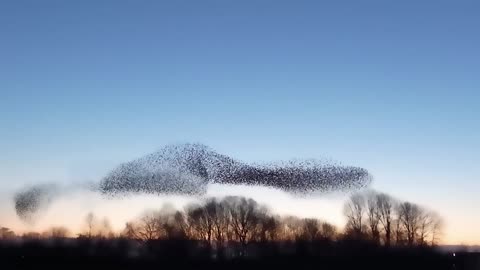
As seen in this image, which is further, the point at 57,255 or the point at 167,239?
the point at 167,239

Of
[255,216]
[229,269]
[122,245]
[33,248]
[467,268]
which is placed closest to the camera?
[229,269]

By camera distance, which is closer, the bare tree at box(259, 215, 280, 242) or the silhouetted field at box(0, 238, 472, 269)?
the silhouetted field at box(0, 238, 472, 269)

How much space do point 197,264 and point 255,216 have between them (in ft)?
160

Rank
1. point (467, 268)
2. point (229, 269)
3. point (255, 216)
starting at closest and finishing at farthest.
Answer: point (229, 269)
point (467, 268)
point (255, 216)

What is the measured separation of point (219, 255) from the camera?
156 meters

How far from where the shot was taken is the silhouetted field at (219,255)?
426 ft

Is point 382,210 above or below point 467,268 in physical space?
above

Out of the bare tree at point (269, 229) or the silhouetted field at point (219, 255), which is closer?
the silhouetted field at point (219, 255)

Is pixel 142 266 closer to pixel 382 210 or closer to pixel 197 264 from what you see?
pixel 197 264

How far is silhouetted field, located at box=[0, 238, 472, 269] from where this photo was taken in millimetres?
129875

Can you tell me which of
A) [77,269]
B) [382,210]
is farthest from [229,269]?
[382,210]

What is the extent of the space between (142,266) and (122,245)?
42.4 metres

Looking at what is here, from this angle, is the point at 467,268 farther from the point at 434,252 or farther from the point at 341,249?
the point at 341,249

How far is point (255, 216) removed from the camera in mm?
178375
